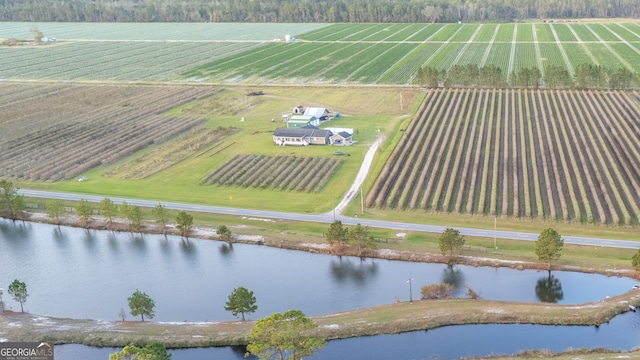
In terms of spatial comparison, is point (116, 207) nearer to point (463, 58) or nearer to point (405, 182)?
point (405, 182)

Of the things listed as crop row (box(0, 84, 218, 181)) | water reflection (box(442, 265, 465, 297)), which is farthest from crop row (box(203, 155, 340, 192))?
water reflection (box(442, 265, 465, 297))

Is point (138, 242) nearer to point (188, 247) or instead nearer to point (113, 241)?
point (113, 241)

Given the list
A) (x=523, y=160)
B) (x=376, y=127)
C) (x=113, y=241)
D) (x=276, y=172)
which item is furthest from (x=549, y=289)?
(x=376, y=127)

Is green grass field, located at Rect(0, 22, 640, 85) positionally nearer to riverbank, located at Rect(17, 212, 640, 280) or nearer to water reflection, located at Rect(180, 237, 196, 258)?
riverbank, located at Rect(17, 212, 640, 280)

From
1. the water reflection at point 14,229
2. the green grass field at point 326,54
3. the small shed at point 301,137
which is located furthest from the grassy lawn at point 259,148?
the green grass field at point 326,54

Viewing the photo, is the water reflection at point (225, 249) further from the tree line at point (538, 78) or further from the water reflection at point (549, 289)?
the tree line at point (538, 78)

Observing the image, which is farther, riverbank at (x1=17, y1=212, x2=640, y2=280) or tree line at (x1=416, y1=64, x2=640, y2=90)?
tree line at (x1=416, y1=64, x2=640, y2=90)
